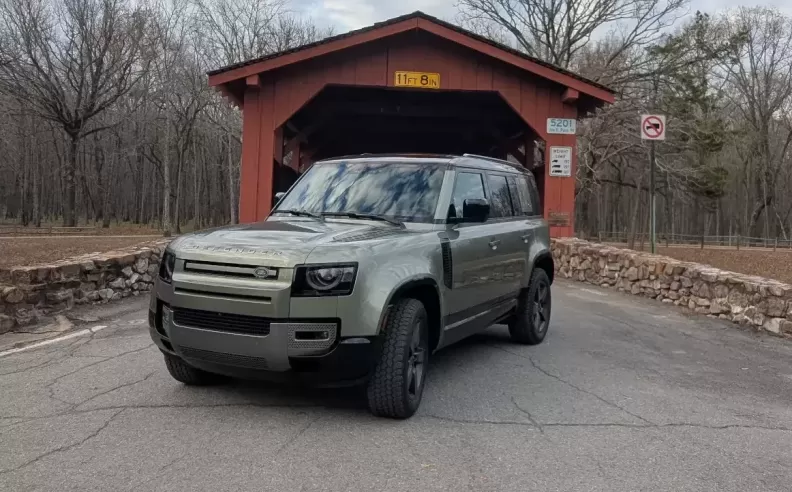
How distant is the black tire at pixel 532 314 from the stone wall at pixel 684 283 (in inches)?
124

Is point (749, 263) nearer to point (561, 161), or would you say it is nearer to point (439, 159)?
point (561, 161)

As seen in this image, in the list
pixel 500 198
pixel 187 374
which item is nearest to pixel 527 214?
pixel 500 198

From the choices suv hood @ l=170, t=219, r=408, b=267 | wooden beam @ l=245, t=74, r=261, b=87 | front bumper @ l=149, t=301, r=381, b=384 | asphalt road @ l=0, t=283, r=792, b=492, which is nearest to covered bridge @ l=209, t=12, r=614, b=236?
wooden beam @ l=245, t=74, r=261, b=87

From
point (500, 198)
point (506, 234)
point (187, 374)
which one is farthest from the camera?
point (500, 198)

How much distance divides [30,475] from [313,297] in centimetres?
179

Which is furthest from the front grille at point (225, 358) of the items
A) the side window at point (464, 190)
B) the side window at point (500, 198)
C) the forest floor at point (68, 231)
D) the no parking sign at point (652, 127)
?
the forest floor at point (68, 231)

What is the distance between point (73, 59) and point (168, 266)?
1129 inches

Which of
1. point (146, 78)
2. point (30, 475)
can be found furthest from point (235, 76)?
point (146, 78)

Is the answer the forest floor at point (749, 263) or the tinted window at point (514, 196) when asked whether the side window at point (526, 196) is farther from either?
the forest floor at point (749, 263)

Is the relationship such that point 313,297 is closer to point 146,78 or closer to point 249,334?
point 249,334

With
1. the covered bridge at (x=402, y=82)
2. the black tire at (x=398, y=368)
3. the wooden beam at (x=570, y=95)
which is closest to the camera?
the black tire at (x=398, y=368)

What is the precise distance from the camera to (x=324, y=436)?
398cm

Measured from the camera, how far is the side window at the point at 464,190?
5297 mm

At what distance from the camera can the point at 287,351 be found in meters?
3.89
